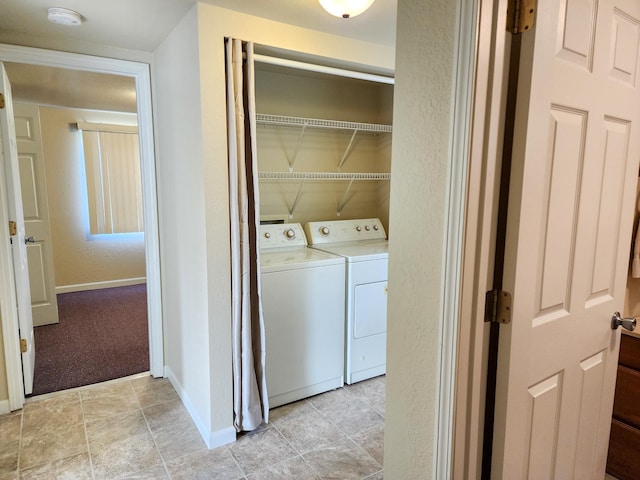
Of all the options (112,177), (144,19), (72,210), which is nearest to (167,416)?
(144,19)

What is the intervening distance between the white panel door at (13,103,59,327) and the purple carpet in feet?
0.79

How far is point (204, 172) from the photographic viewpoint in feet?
6.46

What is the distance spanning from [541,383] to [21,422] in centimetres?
273

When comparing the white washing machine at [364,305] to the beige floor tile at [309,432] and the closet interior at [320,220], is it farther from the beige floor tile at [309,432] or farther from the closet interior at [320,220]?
the beige floor tile at [309,432]

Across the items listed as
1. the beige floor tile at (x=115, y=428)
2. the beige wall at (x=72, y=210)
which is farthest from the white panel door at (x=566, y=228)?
the beige wall at (x=72, y=210)

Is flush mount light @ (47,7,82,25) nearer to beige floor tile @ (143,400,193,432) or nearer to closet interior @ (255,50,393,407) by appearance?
closet interior @ (255,50,393,407)

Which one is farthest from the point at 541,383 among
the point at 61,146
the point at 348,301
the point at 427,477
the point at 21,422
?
the point at 61,146

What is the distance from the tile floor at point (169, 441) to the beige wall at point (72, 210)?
2972mm

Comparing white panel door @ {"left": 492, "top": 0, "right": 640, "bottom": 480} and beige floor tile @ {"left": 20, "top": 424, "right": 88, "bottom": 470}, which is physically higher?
white panel door @ {"left": 492, "top": 0, "right": 640, "bottom": 480}

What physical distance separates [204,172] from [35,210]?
9.04 ft

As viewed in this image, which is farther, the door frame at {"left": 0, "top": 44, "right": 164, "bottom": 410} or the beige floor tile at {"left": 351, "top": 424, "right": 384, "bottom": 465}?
the door frame at {"left": 0, "top": 44, "right": 164, "bottom": 410}

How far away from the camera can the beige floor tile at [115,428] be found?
2.21m

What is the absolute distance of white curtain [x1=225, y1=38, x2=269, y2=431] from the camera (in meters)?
2.01

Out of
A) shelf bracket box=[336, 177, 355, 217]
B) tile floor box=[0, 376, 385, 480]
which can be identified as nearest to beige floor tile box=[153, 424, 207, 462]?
tile floor box=[0, 376, 385, 480]
